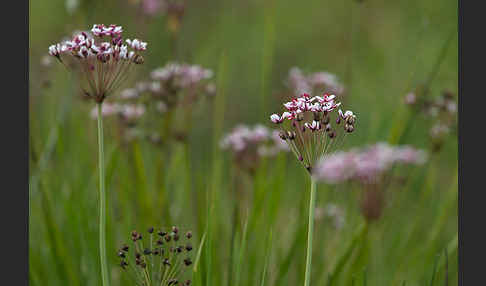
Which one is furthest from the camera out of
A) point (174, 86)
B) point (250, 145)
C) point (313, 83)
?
point (313, 83)

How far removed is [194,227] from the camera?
12.2ft

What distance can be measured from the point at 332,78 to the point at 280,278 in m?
1.54

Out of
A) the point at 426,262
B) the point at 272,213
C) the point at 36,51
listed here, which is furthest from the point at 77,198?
the point at 36,51

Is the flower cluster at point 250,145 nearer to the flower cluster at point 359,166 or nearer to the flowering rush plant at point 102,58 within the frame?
the flower cluster at point 359,166

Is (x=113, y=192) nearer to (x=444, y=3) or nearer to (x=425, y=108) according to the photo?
(x=425, y=108)

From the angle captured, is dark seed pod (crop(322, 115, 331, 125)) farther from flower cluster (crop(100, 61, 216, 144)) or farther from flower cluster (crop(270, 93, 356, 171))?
flower cluster (crop(100, 61, 216, 144))

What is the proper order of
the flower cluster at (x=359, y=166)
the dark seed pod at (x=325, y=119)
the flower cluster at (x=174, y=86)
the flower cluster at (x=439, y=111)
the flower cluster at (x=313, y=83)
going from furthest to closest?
the flower cluster at (x=313, y=83), the flower cluster at (x=174, y=86), the flower cluster at (x=439, y=111), the flower cluster at (x=359, y=166), the dark seed pod at (x=325, y=119)

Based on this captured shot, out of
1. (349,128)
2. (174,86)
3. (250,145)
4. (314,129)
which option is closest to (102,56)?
(314,129)

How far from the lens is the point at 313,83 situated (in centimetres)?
381

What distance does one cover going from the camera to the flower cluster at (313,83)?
3748 millimetres

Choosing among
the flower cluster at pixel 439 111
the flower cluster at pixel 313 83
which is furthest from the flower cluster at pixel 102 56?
the flower cluster at pixel 439 111

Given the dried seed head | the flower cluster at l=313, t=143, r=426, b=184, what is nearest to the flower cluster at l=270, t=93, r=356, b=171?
the flower cluster at l=313, t=143, r=426, b=184

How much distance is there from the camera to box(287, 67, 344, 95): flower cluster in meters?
3.75

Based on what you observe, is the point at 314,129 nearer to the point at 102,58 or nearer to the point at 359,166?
the point at 359,166
